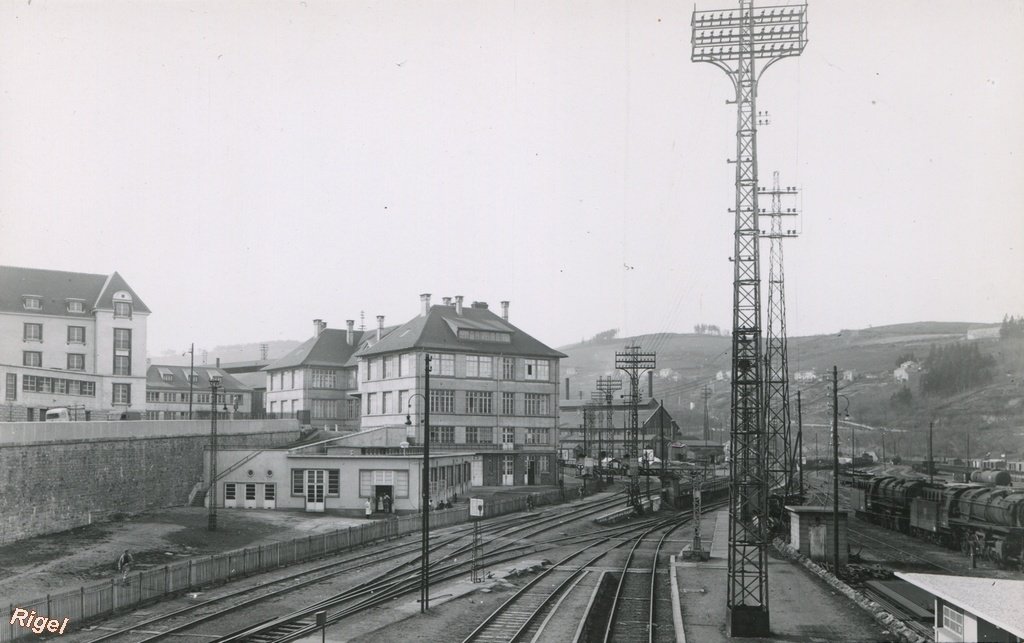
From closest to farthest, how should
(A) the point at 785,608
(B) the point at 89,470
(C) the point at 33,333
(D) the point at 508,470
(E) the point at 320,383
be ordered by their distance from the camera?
1. (A) the point at 785,608
2. (B) the point at 89,470
3. (C) the point at 33,333
4. (D) the point at 508,470
5. (E) the point at 320,383

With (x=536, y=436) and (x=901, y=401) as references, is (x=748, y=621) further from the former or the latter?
(x=901, y=401)

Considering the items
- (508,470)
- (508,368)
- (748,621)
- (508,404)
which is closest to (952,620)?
(748,621)

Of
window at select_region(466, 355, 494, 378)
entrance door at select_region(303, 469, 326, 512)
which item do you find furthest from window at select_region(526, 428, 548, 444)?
entrance door at select_region(303, 469, 326, 512)

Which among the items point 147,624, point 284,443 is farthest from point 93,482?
point 284,443

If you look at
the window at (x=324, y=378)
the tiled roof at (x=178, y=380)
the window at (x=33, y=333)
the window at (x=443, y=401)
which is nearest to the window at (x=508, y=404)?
the window at (x=443, y=401)

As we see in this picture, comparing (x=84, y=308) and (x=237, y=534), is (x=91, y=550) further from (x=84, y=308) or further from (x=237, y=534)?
(x=84, y=308)

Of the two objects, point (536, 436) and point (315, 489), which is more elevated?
point (536, 436)

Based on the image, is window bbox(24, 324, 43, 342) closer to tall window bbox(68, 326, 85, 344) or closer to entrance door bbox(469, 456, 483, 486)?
tall window bbox(68, 326, 85, 344)
